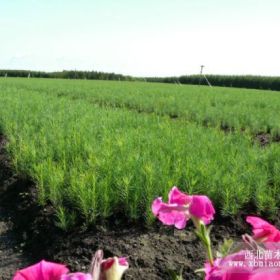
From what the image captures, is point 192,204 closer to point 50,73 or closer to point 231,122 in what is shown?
point 231,122

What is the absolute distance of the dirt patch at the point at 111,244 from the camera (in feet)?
8.68

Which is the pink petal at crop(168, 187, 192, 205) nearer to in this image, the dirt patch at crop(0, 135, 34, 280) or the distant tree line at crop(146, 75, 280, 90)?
the dirt patch at crop(0, 135, 34, 280)

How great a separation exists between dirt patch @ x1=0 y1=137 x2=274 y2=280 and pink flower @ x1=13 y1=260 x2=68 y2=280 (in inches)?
79.4

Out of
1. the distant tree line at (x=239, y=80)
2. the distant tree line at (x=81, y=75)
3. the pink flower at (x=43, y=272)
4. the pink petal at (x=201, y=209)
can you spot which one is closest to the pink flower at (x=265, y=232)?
the pink petal at (x=201, y=209)

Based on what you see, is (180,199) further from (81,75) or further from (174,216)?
(81,75)

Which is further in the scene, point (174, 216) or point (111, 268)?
point (174, 216)

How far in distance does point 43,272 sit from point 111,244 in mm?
2383

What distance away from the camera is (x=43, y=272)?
0.48 metres

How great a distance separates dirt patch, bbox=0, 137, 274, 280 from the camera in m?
2.64

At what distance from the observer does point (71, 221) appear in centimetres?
308

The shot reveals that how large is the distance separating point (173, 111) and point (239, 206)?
6627 millimetres

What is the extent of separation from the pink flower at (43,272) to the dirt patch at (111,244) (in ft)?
6.62

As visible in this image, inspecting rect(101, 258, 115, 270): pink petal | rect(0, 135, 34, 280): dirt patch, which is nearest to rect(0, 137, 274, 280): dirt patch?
rect(0, 135, 34, 280): dirt patch

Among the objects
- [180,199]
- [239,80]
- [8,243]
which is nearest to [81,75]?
[239,80]
